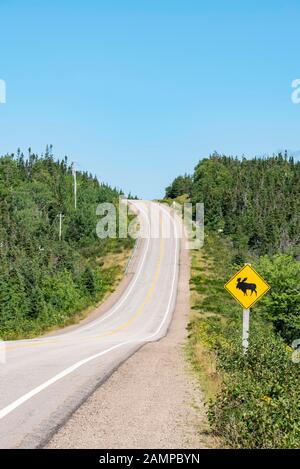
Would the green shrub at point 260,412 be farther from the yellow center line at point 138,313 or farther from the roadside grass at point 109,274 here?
the roadside grass at point 109,274

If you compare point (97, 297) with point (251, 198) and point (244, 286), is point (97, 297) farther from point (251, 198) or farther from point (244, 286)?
point (251, 198)

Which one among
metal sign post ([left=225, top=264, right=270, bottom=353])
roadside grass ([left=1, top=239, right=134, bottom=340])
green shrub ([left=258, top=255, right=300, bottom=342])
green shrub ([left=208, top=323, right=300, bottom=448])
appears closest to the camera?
green shrub ([left=208, top=323, right=300, bottom=448])

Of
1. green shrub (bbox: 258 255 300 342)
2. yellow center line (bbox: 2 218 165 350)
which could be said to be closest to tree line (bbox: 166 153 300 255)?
yellow center line (bbox: 2 218 165 350)

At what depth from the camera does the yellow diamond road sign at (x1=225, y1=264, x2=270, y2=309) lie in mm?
14633

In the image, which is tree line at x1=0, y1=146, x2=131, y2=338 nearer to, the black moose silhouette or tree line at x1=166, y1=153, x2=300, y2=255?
the black moose silhouette

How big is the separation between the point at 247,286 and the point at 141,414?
254 inches

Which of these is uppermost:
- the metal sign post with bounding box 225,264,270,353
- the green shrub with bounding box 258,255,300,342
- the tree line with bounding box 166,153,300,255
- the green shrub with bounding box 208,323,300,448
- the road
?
the tree line with bounding box 166,153,300,255

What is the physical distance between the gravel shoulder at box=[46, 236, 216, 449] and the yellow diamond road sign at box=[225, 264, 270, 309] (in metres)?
2.45

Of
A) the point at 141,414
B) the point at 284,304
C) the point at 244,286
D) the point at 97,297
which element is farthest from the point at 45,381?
the point at 284,304

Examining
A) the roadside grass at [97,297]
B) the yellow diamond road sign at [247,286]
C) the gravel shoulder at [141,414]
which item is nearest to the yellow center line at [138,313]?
the roadside grass at [97,297]
